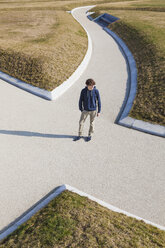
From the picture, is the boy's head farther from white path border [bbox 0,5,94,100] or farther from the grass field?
the grass field

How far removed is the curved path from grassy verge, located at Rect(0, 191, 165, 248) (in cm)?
69

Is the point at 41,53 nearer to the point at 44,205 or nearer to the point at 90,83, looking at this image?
the point at 90,83

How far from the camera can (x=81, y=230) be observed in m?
4.25

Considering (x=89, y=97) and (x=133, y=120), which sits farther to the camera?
(x=133, y=120)

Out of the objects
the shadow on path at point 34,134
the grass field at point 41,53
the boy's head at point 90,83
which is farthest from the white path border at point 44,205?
the grass field at point 41,53

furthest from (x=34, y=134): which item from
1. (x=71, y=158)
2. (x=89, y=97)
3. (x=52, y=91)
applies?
(x=52, y=91)

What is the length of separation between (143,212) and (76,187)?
2.07 metres

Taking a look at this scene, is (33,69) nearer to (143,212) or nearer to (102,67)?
(102,67)

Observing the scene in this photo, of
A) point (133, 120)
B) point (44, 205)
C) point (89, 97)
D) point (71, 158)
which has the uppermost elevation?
point (89, 97)

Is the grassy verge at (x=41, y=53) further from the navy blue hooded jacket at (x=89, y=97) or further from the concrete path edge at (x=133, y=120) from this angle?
the navy blue hooded jacket at (x=89, y=97)

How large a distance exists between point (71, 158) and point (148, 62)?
9.54 m

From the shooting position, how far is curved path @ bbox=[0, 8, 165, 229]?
223 inches

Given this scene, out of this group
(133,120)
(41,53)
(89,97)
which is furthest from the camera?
(41,53)

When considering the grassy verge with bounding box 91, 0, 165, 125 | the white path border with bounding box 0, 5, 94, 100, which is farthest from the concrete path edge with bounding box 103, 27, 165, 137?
the white path border with bounding box 0, 5, 94, 100
